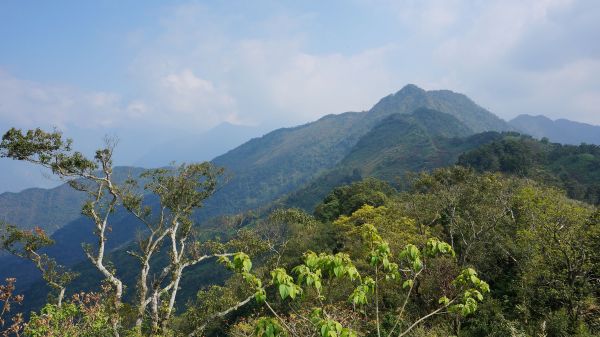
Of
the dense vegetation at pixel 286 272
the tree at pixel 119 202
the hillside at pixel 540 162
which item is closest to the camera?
the dense vegetation at pixel 286 272

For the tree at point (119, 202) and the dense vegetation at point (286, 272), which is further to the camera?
the tree at point (119, 202)

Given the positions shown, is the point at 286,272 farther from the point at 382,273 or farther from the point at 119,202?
the point at 119,202

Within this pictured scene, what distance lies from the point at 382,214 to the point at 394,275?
35.1 m

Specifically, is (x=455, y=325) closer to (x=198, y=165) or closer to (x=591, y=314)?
(x=591, y=314)

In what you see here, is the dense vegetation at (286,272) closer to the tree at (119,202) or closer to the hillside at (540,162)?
the tree at (119,202)

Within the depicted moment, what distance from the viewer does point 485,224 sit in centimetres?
3012

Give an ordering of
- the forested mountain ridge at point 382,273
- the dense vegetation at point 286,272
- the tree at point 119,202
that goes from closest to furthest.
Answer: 1. the forested mountain ridge at point 382,273
2. the dense vegetation at point 286,272
3. the tree at point 119,202

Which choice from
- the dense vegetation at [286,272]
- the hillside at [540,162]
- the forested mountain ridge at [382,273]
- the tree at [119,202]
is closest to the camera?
the forested mountain ridge at [382,273]

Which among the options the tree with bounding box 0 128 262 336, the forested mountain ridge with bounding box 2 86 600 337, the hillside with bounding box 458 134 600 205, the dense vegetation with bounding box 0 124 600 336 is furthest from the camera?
the hillside with bounding box 458 134 600 205

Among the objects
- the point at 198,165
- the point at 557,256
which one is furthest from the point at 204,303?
the point at 557,256

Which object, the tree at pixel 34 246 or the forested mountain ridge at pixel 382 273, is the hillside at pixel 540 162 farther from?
the tree at pixel 34 246

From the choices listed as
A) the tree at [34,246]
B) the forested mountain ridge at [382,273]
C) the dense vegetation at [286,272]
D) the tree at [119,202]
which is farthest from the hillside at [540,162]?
the tree at [34,246]

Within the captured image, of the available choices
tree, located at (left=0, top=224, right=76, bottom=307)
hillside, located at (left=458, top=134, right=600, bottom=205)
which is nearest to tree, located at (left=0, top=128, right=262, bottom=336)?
tree, located at (left=0, top=224, right=76, bottom=307)

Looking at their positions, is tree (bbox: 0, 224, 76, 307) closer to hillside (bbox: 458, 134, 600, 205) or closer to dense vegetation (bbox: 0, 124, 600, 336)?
dense vegetation (bbox: 0, 124, 600, 336)
